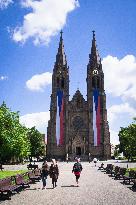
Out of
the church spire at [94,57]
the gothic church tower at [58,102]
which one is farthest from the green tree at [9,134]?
the church spire at [94,57]

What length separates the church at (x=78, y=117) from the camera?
86.0 m

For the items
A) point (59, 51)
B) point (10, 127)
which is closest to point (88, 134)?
point (59, 51)

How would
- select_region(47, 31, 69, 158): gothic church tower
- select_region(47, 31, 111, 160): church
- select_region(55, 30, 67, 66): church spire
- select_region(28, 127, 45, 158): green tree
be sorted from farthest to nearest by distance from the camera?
select_region(55, 30, 67, 66): church spire → select_region(28, 127, 45, 158): green tree → select_region(47, 31, 111, 160): church → select_region(47, 31, 69, 158): gothic church tower

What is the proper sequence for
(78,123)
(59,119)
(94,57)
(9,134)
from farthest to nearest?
1. (94,57)
2. (78,123)
3. (59,119)
4. (9,134)

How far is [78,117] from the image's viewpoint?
297 ft

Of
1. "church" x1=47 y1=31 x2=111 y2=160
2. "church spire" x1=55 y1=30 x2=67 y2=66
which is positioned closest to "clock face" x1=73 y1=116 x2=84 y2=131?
"church" x1=47 y1=31 x2=111 y2=160

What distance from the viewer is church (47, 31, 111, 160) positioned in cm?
8600

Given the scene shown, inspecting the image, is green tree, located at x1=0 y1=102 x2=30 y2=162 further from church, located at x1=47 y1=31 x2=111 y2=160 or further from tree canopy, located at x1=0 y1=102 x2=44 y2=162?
church, located at x1=47 y1=31 x2=111 y2=160

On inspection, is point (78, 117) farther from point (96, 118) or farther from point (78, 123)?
point (96, 118)

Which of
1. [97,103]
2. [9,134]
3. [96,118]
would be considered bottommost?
[9,134]

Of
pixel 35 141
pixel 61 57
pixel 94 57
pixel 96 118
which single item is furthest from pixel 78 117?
pixel 94 57

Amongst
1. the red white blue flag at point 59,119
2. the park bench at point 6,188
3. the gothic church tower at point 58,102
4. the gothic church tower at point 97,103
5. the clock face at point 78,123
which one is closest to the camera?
the park bench at point 6,188

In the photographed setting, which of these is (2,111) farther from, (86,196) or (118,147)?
(118,147)

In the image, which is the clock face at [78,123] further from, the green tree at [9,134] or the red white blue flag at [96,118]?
the green tree at [9,134]
